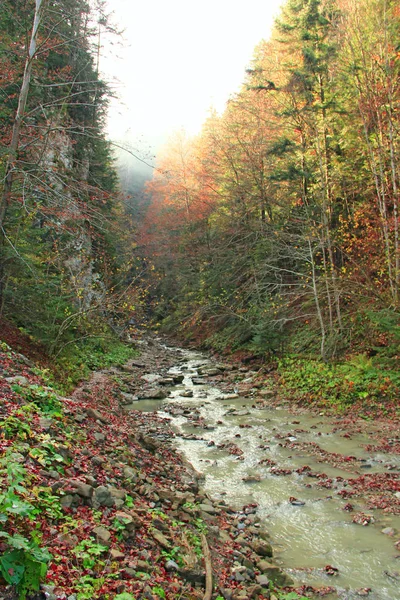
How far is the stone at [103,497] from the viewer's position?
405cm

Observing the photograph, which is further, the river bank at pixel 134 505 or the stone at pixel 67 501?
the stone at pixel 67 501

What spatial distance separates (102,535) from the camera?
11.4ft

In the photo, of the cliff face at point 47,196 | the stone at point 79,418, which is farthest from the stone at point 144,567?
the cliff face at point 47,196

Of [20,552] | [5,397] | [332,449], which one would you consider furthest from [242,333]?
[20,552]

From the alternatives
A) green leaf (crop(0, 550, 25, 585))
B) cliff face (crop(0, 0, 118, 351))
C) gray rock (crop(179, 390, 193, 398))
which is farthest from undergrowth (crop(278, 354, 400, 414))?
green leaf (crop(0, 550, 25, 585))

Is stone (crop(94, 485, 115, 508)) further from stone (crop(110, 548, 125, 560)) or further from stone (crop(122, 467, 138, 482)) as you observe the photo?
stone (crop(122, 467, 138, 482))

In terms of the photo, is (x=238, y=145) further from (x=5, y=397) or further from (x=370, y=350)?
(x=5, y=397)

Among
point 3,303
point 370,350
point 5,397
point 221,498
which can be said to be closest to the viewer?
point 5,397

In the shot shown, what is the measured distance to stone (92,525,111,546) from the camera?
3.43 meters

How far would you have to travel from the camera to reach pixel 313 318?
1541 centimetres

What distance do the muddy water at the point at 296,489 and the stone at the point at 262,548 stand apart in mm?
160

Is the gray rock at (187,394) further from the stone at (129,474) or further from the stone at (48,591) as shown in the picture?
the stone at (48,591)

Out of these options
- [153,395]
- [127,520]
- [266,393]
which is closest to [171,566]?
[127,520]

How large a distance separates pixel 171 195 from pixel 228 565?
27.1 meters
